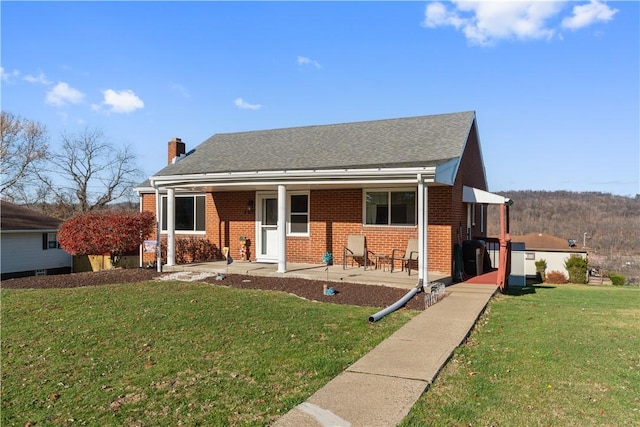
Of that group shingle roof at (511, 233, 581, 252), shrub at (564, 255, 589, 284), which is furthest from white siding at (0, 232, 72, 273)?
shingle roof at (511, 233, 581, 252)

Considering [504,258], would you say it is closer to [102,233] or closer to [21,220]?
[102,233]

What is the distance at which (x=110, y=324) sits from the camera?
692cm

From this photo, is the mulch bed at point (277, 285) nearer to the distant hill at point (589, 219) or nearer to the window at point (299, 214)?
the window at point (299, 214)

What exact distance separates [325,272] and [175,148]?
8.88 metres

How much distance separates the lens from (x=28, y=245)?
24359mm

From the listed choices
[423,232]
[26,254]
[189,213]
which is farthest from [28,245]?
[423,232]

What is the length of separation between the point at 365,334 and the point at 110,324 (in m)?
3.90

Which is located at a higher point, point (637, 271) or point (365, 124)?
point (365, 124)

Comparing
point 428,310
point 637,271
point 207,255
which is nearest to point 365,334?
point 428,310

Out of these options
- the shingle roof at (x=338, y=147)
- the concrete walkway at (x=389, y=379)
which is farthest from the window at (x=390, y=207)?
the concrete walkway at (x=389, y=379)

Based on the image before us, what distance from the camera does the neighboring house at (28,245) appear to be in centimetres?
2308

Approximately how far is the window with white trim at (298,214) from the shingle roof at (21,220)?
17.1 metres

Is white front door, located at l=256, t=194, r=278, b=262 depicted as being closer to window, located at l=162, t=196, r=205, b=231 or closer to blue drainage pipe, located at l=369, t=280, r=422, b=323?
window, located at l=162, t=196, r=205, b=231

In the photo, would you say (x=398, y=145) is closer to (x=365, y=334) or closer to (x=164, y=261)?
(x=365, y=334)
